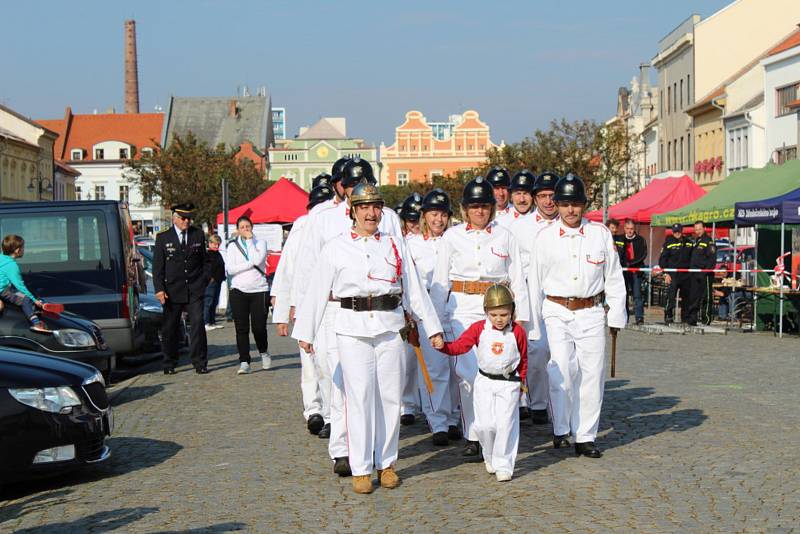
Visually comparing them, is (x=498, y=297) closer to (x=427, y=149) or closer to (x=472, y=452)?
(x=472, y=452)

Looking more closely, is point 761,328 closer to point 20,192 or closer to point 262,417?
point 262,417

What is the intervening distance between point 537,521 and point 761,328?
16.9 metres

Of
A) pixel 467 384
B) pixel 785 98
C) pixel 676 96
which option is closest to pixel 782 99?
pixel 785 98

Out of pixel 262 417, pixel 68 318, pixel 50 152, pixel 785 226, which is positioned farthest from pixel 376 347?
pixel 50 152

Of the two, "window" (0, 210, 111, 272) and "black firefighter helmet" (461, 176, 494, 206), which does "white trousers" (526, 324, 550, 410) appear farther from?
"window" (0, 210, 111, 272)

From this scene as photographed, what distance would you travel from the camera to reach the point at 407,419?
36.5 ft

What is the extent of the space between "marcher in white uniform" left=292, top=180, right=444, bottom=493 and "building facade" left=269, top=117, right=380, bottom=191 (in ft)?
465

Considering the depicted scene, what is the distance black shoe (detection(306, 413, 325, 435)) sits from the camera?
10430 mm

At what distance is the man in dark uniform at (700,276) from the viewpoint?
24.2 m

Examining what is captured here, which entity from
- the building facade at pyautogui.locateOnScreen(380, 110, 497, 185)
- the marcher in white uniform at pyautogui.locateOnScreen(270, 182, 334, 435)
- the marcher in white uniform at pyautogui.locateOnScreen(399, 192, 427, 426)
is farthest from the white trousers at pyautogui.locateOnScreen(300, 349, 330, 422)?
the building facade at pyautogui.locateOnScreen(380, 110, 497, 185)

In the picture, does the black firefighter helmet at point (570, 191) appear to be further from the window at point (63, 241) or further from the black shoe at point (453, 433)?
the window at point (63, 241)

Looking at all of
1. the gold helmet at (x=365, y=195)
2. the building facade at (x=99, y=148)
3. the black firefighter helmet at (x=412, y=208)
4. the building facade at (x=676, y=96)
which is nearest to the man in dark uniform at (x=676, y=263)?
the black firefighter helmet at (x=412, y=208)

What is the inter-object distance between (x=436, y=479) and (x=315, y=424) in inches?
92.1

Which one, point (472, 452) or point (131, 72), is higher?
point (131, 72)
